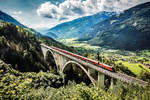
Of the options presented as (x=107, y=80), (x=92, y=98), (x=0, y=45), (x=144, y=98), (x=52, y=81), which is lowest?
(x=52, y=81)

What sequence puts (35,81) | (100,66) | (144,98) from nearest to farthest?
(144,98) → (100,66) → (35,81)

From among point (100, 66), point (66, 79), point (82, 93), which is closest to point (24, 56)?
point (66, 79)

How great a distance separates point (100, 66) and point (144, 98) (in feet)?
45.3

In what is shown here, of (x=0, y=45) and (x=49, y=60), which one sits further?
(x=49, y=60)

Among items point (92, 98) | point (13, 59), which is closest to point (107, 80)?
point (92, 98)

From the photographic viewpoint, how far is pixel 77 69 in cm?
4688

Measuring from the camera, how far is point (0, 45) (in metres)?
37.3

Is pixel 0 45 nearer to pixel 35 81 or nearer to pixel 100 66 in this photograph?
pixel 35 81

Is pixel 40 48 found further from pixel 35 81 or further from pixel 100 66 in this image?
pixel 100 66

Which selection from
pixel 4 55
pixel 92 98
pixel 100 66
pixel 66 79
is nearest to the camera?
pixel 92 98

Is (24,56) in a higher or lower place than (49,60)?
higher

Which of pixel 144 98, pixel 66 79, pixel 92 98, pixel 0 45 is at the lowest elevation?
pixel 66 79

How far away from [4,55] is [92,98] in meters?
41.5

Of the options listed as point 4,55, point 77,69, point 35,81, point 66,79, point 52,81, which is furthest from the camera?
point 77,69
